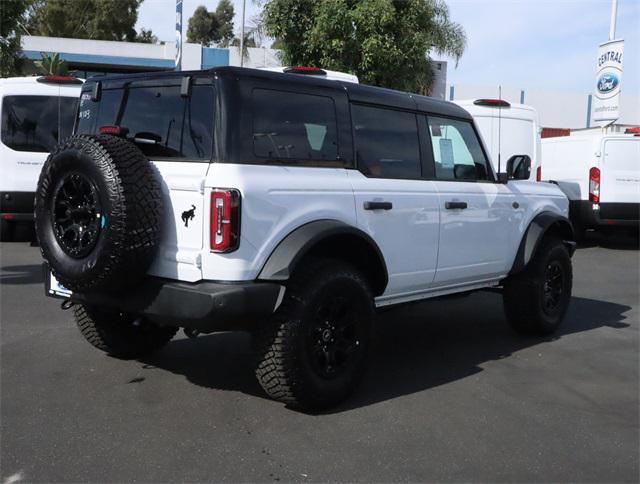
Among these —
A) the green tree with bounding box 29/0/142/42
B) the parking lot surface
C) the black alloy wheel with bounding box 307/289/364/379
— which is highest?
the green tree with bounding box 29/0/142/42

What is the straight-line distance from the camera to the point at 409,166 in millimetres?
5066

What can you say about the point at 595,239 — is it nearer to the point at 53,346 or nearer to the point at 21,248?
the point at 21,248

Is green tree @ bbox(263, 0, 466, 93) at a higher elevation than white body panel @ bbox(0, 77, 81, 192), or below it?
higher

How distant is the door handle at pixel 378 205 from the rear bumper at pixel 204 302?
0.90m

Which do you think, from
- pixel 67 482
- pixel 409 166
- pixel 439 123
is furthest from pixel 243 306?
pixel 439 123

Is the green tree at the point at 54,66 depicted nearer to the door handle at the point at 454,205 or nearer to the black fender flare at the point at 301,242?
the door handle at the point at 454,205

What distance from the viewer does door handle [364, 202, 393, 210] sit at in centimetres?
451

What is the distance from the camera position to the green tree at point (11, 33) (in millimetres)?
15555

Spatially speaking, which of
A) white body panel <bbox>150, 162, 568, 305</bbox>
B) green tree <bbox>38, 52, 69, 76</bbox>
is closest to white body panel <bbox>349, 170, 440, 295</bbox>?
white body panel <bbox>150, 162, 568, 305</bbox>

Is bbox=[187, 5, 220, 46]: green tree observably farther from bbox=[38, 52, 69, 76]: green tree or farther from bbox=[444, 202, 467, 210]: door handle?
bbox=[444, 202, 467, 210]: door handle

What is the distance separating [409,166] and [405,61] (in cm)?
1409

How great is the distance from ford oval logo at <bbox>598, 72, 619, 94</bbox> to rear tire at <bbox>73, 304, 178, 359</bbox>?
1659 centimetres

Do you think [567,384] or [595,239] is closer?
[567,384]

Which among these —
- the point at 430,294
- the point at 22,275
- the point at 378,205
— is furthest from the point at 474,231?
the point at 22,275
